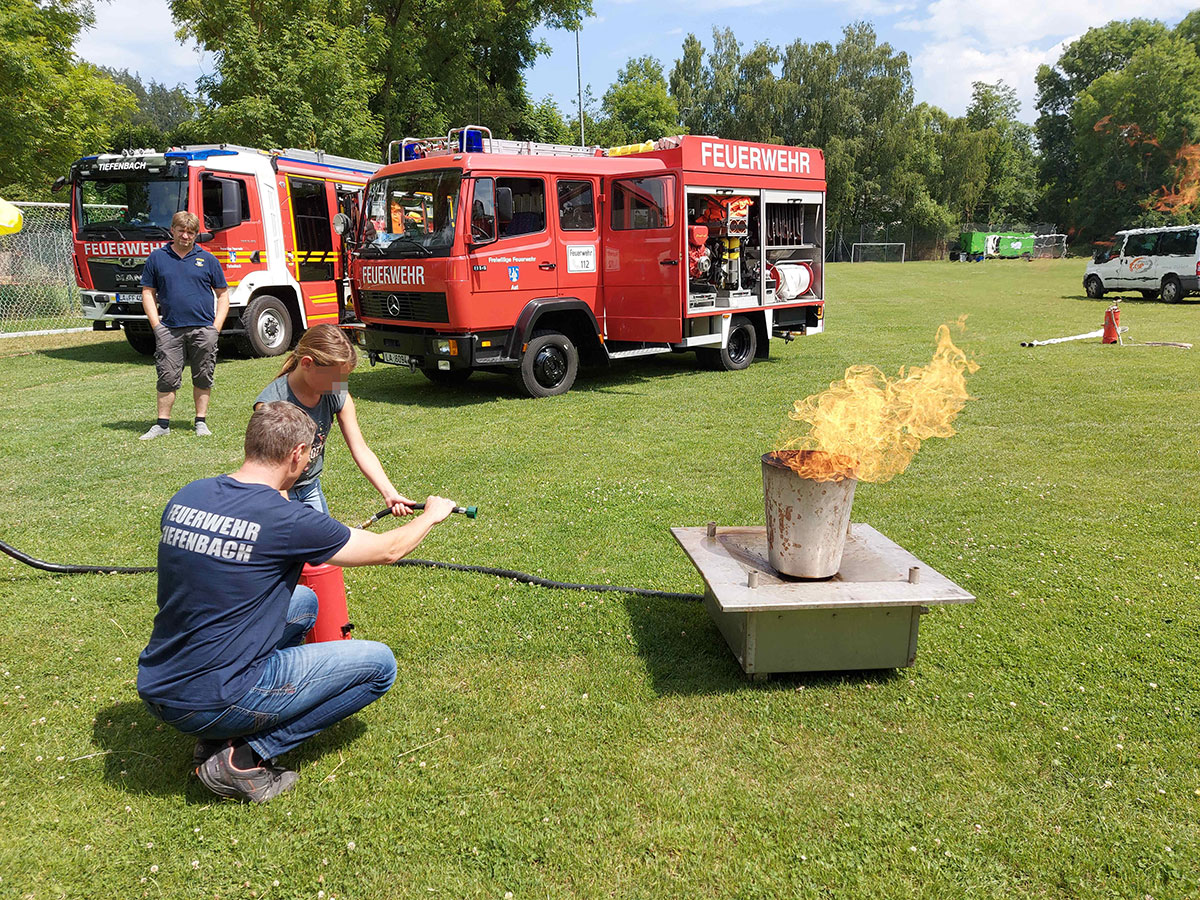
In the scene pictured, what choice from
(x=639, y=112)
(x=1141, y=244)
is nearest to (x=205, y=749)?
(x=1141, y=244)

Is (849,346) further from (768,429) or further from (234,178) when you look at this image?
(234,178)

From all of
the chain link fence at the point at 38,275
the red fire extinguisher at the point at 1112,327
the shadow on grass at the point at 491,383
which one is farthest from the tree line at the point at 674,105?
the red fire extinguisher at the point at 1112,327

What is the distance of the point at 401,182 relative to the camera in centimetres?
1033

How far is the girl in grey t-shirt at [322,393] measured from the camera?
3.88 metres

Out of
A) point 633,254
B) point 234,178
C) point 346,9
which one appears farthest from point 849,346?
point 346,9

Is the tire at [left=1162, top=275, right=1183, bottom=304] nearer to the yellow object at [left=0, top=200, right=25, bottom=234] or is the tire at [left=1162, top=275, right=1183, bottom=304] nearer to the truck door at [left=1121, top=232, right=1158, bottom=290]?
the truck door at [left=1121, top=232, right=1158, bottom=290]

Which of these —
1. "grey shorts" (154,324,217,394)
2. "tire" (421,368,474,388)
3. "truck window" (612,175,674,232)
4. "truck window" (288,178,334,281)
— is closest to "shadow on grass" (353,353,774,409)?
"tire" (421,368,474,388)

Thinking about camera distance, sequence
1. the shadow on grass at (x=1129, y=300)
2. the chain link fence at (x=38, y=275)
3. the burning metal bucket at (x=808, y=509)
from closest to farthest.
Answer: the burning metal bucket at (x=808, y=509), the chain link fence at (x=38, y=275), the shadow on grass at (x=1129, y=300)

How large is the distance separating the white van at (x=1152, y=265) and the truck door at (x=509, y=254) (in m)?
21.0

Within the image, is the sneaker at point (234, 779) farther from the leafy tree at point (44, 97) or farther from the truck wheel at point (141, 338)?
the leafy tree at point (44, 97)

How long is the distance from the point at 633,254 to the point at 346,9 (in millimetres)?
18812

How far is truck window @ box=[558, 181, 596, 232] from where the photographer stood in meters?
10.6

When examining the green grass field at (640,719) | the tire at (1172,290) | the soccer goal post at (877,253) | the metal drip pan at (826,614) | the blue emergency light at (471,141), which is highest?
the soccer goal post at (877,253)

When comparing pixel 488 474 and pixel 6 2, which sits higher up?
pixel 6 2
